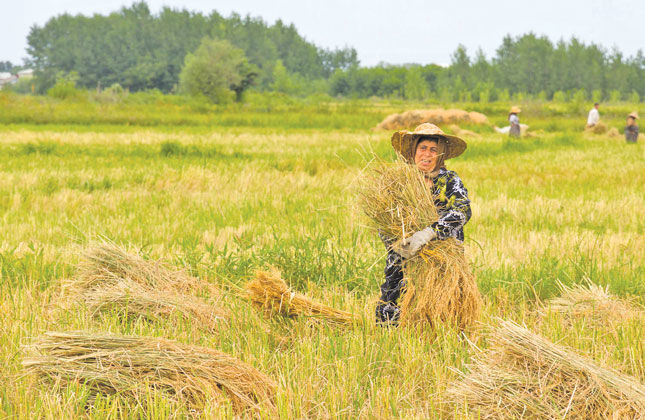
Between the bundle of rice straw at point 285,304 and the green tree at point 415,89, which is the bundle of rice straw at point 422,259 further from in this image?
the green tree at point 415,89

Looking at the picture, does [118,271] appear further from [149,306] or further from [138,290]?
[149,306]

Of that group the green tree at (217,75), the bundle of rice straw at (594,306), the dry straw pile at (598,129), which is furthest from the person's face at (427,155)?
the green tree at (217,75)

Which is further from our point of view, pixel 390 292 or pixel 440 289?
pixel 390 292

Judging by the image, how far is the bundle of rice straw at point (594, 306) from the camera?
152 inches

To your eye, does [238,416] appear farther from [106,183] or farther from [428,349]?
[106,183]

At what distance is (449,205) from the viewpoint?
3.49 meters

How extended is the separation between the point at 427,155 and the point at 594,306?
5.32 feet

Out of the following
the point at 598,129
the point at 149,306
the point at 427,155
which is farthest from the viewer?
the point at 598,129

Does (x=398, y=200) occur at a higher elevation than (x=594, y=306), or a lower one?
higher

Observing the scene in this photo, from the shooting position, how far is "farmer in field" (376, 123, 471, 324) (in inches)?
134

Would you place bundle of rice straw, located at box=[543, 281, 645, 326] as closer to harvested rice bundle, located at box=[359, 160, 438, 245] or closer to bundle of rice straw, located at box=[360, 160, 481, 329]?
→ bundle of rice straw, located at box=[360, 160, 481, 329]

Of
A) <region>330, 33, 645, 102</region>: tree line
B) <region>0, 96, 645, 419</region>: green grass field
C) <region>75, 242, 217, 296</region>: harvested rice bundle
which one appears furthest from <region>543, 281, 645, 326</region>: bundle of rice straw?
<region>330, 33, 645, 102</region>: tree line

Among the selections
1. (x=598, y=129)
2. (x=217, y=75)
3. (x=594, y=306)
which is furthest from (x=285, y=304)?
(x=217, y=75)

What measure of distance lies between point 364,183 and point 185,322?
149 centimetres
